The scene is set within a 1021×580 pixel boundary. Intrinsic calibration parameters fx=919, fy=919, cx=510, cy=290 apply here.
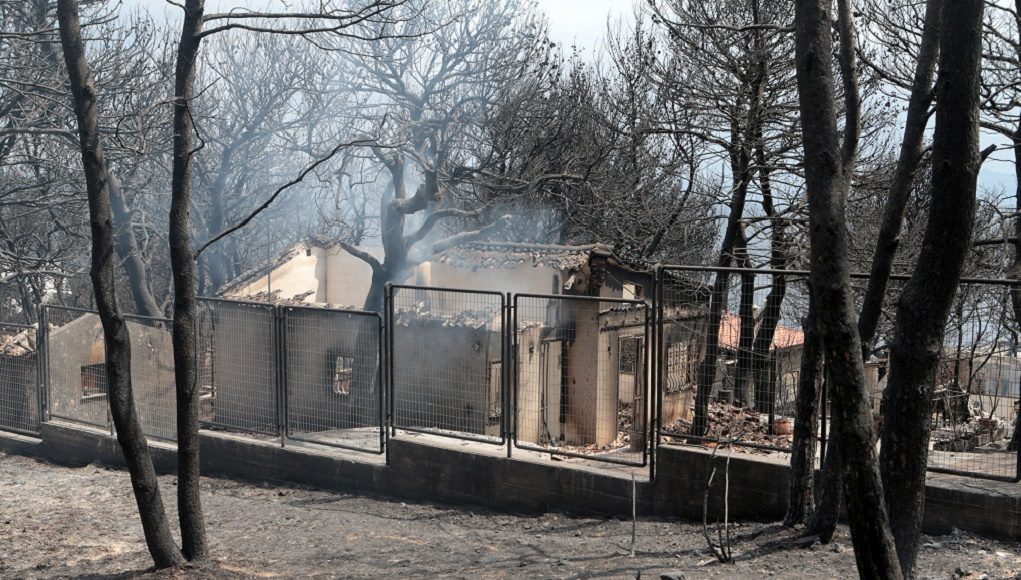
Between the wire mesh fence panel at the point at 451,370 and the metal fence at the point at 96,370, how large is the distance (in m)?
3.26

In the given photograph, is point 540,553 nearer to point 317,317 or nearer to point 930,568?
point 930,568

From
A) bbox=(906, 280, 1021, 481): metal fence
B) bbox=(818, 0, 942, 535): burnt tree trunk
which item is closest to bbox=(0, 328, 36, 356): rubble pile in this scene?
bbox=(906, 280, 1021, 481): metal fence

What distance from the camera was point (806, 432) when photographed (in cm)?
698

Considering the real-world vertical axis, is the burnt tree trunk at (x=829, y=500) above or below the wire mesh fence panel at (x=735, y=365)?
below

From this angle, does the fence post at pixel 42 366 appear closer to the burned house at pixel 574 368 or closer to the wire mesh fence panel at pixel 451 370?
the wire mesh fence panel at pixel 451 370

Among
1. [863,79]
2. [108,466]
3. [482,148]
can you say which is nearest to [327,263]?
[482,148]

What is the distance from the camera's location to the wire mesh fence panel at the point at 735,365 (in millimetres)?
8211

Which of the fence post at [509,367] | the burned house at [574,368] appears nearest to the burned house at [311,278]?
the burned house at [574,368]

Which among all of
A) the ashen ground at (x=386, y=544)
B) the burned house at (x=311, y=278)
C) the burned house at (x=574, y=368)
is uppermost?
the burned house at (x=311, y=278)

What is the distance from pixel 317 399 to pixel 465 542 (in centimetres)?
354

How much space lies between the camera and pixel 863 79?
1576cm

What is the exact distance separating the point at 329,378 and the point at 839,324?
7572 millimetres

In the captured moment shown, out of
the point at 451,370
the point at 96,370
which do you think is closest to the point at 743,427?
the point at 451,370

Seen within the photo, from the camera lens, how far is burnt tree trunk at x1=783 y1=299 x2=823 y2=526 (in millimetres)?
6922
